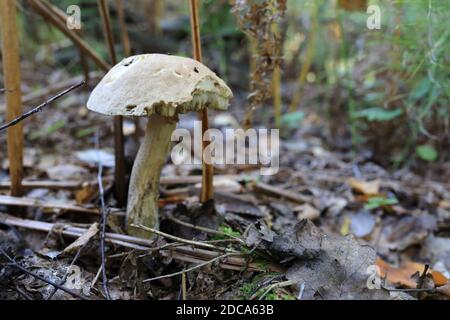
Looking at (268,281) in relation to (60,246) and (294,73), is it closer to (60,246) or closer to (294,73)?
(60,246)

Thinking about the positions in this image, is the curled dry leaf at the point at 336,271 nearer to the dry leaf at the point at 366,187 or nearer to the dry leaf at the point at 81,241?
the dry leaf at the point at 81,241

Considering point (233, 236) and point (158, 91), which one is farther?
point (233, 236)

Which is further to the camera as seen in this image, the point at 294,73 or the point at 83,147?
the point at 294,73

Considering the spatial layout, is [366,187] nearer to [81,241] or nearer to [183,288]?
[183,288]

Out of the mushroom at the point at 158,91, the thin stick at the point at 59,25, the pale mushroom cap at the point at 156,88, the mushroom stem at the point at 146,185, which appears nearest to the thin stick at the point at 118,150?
the thin stick at the point at 59,25

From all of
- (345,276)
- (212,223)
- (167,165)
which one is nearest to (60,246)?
(212,223)
